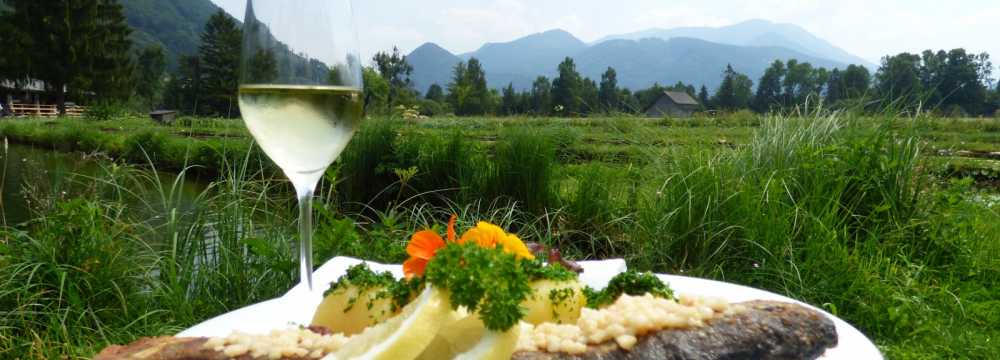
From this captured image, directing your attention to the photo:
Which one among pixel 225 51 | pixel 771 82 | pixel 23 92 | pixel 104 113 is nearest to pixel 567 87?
pixel 771 82

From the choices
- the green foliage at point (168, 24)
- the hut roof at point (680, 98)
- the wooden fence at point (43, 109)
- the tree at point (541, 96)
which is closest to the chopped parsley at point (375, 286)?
the wooden fence at point (43, 109)

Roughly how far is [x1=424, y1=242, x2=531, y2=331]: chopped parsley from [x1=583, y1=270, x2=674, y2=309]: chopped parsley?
0.44 m

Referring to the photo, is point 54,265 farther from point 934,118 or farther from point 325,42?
point 934,118

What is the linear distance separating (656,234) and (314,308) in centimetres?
280

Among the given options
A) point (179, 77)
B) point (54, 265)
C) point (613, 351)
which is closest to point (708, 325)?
point (613, 351)

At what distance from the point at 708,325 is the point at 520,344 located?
1.29 feet

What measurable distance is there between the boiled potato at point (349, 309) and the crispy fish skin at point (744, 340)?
43 cm

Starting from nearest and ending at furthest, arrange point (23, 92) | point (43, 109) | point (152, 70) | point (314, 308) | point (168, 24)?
point (314, 308)
point (43, 109)
point (23, 92)
point (152, 70)
point (168, 24)

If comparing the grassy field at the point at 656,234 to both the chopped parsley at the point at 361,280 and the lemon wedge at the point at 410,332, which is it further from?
the lemon wedge at the point at 410,332

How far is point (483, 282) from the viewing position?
0.95 metres

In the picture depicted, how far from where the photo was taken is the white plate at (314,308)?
1.33 metres

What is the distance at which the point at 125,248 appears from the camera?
3.68m

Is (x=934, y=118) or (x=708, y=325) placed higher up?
(x=934, y=118)

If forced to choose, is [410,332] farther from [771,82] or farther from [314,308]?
[771,82]
